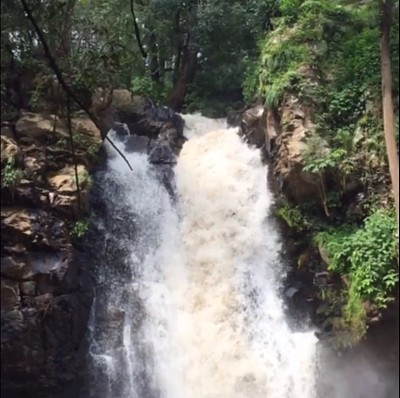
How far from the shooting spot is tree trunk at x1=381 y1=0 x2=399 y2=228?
859 centimetres

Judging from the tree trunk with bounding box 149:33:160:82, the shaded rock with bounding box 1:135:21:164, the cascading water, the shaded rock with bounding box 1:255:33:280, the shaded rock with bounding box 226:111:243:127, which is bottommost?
the cascading water

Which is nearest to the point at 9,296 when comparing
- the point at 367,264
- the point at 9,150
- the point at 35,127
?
the point at 9,150

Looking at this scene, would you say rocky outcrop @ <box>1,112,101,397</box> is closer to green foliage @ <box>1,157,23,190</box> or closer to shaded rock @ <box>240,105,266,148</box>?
green foliage @ <box>1,157,23,190</box>

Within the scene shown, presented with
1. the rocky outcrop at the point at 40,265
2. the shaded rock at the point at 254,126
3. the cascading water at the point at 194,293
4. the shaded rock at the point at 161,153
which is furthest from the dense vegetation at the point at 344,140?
the rocky outcrop at the point at 40,265

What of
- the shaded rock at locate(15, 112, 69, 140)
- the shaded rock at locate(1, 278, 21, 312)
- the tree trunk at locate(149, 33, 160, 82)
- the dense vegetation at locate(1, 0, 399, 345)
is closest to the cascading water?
the dense vegetation at locate(1, 0, 399, 345)

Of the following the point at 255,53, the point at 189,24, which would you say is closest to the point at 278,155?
the point at 255,53

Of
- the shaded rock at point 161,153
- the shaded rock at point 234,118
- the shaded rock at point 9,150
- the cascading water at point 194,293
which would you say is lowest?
the cascading water at point 194,293

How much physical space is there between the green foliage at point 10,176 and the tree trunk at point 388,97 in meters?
6.08

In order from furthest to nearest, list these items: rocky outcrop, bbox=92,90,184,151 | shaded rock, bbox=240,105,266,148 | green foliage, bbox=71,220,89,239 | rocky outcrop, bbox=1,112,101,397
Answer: rocky outcrop, bbox=92,90,184,151 → shaded rock, bbox=240,105,266,148 → green foliage, bbox=71,220,89,239 → rocky outcrop, bbox=1,112,101,397

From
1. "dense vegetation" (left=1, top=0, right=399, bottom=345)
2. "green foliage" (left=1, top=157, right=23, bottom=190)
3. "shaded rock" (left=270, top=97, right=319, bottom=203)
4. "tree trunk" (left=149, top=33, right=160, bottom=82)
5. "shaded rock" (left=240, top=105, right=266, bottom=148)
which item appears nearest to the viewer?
"dense vegetation" (left=1, top=0, right=399, bottom=345)

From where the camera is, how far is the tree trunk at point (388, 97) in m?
8.59

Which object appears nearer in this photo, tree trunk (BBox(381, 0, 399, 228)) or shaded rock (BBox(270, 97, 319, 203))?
tree trunk (BBox(381, 0, 399, 228))

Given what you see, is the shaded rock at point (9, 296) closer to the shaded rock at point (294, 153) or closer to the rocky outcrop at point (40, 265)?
the rocky outcrop at point (40, 265)

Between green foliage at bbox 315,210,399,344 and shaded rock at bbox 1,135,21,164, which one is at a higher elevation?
shaded rock at bbox 1,135,21,164
